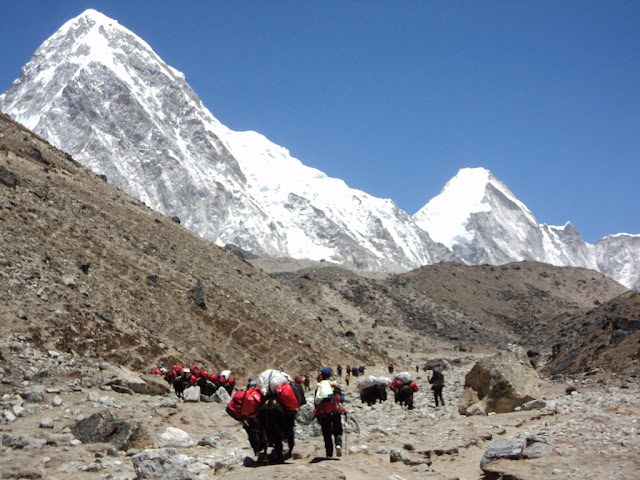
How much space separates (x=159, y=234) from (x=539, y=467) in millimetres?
33309

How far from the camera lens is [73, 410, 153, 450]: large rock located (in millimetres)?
11581

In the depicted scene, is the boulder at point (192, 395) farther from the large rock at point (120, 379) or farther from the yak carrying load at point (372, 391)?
the yak carrying load at point (372, 391)

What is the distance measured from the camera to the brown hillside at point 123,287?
2192cm

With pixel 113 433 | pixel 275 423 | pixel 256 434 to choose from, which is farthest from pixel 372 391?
pixel 275 423

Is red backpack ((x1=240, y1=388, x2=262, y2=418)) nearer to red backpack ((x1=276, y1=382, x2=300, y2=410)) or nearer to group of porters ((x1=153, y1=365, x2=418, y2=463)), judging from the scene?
group of porters ((x1=153, y1=365, x2=418, y2=463))

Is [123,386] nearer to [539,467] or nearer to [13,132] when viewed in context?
[539,467]

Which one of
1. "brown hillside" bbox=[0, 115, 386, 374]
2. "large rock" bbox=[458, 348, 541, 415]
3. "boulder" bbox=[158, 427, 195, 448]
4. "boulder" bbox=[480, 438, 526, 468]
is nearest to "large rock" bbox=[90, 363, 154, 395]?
"brown hillside" bbox=[0, 115, 386, 374]

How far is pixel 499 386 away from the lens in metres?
18.3

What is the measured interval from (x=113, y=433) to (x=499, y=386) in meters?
11.2

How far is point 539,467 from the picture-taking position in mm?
9234

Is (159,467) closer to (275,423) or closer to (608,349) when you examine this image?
(275,423)

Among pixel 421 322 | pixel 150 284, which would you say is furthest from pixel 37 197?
pixel 421 322

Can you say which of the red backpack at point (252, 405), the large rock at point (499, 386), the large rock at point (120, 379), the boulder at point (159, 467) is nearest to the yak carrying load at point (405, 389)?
the large rock at point (499, 386)

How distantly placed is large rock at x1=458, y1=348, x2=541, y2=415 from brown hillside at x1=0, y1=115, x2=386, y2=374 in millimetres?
11660
